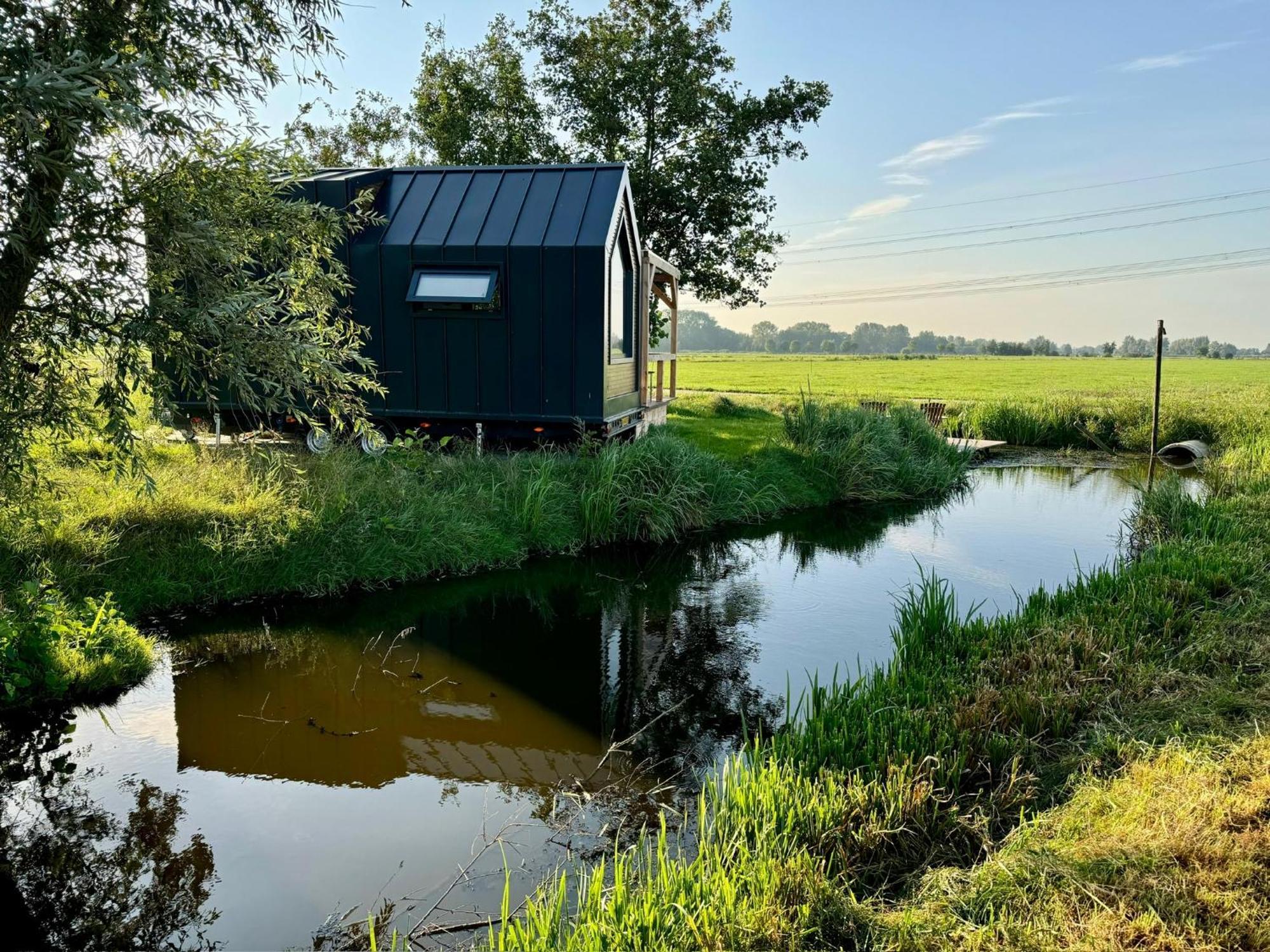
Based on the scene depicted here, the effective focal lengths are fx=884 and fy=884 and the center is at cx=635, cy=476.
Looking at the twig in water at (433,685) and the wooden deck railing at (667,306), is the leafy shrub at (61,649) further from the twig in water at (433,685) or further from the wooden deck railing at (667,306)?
the wooden deck railing at (667,306)

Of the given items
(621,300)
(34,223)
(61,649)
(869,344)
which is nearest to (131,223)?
(34,223)

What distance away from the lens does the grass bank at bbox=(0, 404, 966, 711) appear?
6559 mm

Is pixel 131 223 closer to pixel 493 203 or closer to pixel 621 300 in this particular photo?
pixel 493 203

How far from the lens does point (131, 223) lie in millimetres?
4598

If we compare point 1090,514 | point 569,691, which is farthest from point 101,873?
point 1090,514

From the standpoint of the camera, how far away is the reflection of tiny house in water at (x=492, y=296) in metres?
10.3

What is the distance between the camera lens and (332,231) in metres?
6.35

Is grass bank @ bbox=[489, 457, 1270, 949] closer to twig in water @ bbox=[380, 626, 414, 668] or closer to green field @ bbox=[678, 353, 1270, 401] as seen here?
twig in water @ bbox=[380, 626, 414, 668]

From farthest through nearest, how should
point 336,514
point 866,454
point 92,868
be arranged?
point 866,454 → point 336,514 → point 92,868

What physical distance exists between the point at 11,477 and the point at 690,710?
416 centimetres

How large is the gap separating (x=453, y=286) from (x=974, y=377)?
115 feet

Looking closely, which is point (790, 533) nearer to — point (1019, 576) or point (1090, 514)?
point (1019, 576)

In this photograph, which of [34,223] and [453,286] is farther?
[453,286]

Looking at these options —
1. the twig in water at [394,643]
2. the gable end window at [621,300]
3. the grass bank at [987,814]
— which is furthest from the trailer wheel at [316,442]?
the grass bank at [987,814]
